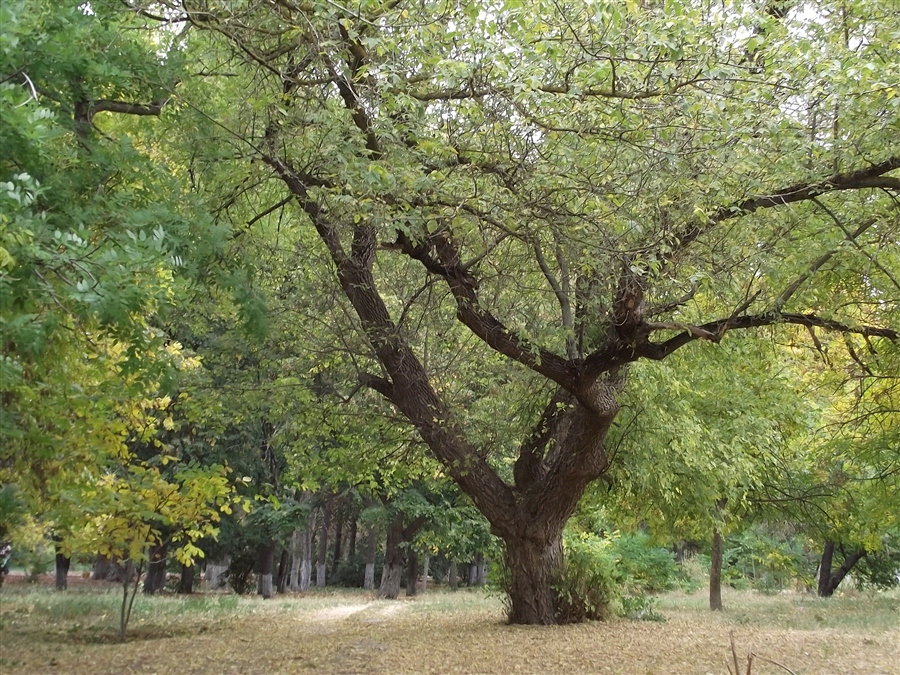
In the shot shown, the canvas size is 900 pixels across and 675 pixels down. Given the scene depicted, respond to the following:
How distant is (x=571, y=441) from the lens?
9.26 m

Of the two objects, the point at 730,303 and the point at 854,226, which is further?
the point at 730,303

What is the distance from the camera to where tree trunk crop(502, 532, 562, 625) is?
9797 millimetres

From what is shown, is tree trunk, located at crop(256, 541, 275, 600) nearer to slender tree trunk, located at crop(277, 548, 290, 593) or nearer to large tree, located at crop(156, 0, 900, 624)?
slender tree trunk, located at crop(277, 548, 290, 593)

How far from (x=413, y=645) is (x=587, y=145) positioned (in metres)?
5.89


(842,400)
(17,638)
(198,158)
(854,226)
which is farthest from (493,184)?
(842,400)

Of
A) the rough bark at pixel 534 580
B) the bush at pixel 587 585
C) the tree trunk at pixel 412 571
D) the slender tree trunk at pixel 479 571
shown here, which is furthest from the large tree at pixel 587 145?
the slender tree trunk at pixel 479 571

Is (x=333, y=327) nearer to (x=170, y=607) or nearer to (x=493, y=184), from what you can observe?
(x=493, y=184)

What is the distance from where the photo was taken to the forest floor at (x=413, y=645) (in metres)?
6.77

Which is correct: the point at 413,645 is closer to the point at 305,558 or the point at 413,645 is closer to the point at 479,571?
the point at 305,558

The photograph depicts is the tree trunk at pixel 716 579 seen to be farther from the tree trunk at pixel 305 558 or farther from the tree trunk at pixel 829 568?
the tree trunk at pixel 305 558

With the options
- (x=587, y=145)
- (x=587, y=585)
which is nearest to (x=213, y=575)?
(x=587, y=585)

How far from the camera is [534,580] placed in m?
9.87

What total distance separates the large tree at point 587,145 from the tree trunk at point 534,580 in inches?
102

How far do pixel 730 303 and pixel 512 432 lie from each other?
12.0ft
